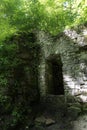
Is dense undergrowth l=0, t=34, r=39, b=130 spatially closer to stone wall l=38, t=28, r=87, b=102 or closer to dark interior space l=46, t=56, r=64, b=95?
dark interior space l=46, t=56, r=64, b=95

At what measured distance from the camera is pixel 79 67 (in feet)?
17.3

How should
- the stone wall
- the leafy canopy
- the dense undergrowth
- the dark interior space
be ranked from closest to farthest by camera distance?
the stone wall, the dense undergrowth, the leafy canopy, the dark interior space

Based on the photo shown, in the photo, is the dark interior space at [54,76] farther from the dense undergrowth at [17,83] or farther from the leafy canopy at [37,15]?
the leafy canopy at [37,15]

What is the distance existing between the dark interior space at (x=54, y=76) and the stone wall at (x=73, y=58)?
18.7 inches

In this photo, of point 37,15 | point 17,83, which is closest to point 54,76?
point 17,83

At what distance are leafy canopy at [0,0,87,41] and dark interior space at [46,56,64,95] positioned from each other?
0.99 metres

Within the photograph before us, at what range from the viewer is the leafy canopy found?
6.18m

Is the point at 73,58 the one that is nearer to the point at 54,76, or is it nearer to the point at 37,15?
the point at 54,76

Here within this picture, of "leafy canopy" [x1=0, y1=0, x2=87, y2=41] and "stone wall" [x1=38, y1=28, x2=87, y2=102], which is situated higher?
"leafy canopy" [x1=0, y1=0, x2=87, y2=41]

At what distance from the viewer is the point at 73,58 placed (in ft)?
17.8

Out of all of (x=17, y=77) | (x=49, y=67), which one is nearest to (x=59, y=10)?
(x=49, y=67)

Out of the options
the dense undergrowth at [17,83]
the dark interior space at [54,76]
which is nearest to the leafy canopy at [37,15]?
the dense undergrowth at [17,83]

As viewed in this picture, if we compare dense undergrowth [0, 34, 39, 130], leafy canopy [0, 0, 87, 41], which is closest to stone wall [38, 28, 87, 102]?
leafy canopy [0, 0, 87, 41]

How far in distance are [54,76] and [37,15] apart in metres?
1.97
